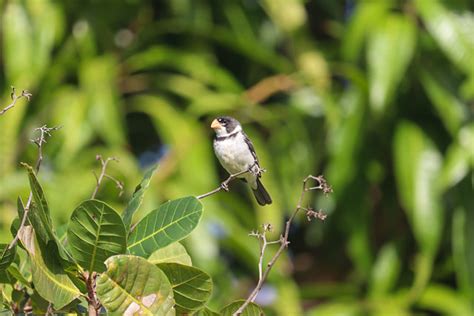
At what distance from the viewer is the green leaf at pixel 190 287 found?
59.7 inches

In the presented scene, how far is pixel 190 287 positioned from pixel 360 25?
2985mm

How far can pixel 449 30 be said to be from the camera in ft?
14.0

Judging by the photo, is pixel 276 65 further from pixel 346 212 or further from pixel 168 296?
pixel 168 296

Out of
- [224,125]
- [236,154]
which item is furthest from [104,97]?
[236,154]

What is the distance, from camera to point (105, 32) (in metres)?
4.59

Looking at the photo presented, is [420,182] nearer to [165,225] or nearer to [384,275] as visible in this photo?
[384,275]

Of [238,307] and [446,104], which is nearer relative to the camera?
[238,307]

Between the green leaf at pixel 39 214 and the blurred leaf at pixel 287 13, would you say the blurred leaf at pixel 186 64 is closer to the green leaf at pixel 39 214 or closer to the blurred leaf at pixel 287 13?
the blurred leaf at pixel 287 13

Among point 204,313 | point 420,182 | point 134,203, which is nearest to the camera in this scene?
point 204,313

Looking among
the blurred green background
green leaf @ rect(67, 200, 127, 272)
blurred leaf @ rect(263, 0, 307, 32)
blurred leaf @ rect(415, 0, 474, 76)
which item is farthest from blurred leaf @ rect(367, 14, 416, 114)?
green leaf @ rect(67, 200, 127, 272)

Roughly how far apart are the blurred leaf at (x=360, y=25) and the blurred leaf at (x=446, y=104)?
37 centimetres

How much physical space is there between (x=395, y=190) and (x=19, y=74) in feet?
6.38

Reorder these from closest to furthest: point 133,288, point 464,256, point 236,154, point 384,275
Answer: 1. point 133,288
2. point 236,154
3. point 464,256
4. point 384,275

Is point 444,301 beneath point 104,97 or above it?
beneath
